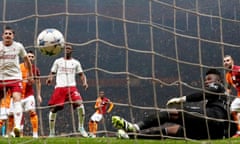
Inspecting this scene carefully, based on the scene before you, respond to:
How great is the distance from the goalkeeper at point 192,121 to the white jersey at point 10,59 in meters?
1.27

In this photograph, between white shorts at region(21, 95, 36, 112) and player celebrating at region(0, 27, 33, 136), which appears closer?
player celebrating at region(0, 27, 33, 136)

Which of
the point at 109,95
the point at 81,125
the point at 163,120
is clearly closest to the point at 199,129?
the point at 163,120

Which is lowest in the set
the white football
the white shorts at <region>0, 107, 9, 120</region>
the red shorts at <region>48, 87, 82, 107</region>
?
the white football

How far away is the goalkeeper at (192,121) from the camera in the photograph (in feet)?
14.3

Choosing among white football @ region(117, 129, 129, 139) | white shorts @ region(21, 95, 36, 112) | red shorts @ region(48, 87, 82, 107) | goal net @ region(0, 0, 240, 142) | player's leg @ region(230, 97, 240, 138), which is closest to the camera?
white football @ region(117, 129, 129, 139)

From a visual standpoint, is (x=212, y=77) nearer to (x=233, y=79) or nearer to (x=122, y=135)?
(x=122, y=135)

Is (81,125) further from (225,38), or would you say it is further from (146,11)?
(146,11)

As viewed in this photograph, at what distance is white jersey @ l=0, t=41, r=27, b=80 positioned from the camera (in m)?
5.33

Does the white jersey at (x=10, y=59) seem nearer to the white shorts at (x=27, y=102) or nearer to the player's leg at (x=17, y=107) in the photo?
the player's leg at (x=17, y=107)

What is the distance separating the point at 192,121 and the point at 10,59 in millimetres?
1940

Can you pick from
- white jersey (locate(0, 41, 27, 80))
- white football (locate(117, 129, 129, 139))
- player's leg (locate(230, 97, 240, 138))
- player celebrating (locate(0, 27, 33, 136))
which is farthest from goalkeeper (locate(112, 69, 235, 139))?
white jersey (locate(0, 41, 27, 80))

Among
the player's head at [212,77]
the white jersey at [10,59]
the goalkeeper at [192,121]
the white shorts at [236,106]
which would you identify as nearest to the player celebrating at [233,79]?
the white shorts at [236,106]

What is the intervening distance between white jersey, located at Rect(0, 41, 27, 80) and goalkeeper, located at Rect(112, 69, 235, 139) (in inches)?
49.9

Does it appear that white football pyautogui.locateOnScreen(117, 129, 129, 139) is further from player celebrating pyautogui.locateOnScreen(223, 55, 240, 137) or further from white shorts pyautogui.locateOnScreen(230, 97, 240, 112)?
white shorts pyautogui.locateOnScreen(230, 97, 240, 112)
